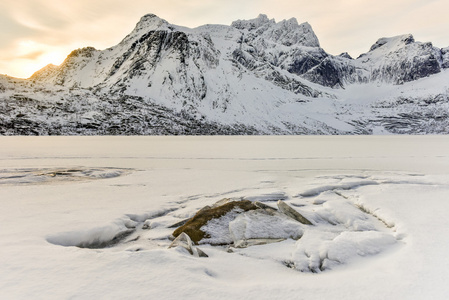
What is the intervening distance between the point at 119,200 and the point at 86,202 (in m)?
1.09

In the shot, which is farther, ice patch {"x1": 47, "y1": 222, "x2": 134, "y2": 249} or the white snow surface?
ice patch {"x1": 47, "y1": 222, "x2": 134, "y2": 249}

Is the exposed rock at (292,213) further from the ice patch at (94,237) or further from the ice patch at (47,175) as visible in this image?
the ice patch at (47,175)

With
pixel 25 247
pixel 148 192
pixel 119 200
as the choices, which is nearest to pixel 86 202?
pixel 119 200

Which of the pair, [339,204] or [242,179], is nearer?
[339,204]

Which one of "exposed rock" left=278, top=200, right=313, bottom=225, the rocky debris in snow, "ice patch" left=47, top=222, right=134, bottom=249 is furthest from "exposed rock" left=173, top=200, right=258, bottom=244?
"ice patch" left=47, top=222, right=134, bottom=249

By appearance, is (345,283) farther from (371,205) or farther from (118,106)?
(118,106)

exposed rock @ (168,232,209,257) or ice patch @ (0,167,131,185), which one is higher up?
ice patch @ (0,167,131,185)

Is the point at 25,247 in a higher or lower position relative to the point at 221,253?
higher

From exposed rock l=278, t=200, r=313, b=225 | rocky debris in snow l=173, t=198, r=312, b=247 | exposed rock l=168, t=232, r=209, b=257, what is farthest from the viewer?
exposed rock l=278, t=200, r=313, b=225

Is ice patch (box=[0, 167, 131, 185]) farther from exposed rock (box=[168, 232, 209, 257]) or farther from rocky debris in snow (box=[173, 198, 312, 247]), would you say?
exposed rock (box=[168, 232, 209, 257])

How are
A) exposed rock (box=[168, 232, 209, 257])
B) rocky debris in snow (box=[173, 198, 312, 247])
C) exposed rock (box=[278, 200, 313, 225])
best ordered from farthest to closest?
exposed rock (box=[278, 200, 313, 225])
rocky debris in snow (box=[173, 198, 312, 247])
exposed rock (box=[168, 232, 209, 257])

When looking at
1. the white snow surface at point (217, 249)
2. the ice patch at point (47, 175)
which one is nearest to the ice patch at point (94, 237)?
the white snow surface at point (217, 249)

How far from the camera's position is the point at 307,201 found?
10641mm

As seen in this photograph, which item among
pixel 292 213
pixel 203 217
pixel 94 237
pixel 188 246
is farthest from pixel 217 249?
pixel 94 237
